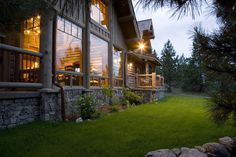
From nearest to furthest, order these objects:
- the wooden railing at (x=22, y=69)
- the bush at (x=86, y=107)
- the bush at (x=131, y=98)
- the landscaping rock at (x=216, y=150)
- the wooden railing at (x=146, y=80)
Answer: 1. the landscaping rock at (x=216, y=150)
2. the wooden railing at (x=22, y=69)
3. the bush at (x=86, y=107)
4. the bush at (x=131, y=98)
5. the wooden railing at (x=146, y=80)

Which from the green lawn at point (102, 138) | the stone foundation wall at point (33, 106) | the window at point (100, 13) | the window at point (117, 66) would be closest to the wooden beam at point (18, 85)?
the stone foundation wall at point (33, 106)

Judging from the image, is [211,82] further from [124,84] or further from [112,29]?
[124,84]

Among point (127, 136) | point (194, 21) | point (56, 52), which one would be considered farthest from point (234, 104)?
point (56, 52)

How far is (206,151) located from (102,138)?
2071mm

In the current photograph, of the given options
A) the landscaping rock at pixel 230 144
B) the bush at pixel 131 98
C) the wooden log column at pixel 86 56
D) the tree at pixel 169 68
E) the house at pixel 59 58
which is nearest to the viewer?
the landscaping rock at pixel 230 144

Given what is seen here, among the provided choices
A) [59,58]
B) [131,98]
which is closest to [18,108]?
[59,58]

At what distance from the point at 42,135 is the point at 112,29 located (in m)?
8.43

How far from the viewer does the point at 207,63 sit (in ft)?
10.0

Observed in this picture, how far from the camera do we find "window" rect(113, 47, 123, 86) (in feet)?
41.9

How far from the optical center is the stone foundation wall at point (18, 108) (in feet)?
16.7

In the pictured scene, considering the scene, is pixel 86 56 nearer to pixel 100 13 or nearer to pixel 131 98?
pixel 100 13

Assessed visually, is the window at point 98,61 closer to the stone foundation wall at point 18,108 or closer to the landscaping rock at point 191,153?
the stone foundation wall at point 18,108

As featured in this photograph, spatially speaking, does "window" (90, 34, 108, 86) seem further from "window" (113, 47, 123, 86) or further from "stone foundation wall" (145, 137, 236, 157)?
"stone foundation wall" (145, 137, 236, 157)

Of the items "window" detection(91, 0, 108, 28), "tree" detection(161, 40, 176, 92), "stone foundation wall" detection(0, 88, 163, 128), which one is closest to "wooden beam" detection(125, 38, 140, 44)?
"window" detection(91, 0, 108, 28)
